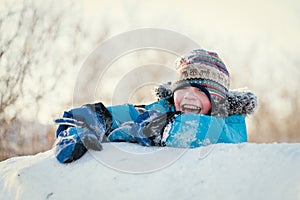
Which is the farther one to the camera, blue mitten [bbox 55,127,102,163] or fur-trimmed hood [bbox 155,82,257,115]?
fur-trimmed hood [bbox 155,82,257,115]

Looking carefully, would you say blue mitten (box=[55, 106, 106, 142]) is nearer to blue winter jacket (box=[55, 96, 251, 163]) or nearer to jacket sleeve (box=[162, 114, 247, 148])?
blue winter jacket (box=[55, 96, 251, 163])

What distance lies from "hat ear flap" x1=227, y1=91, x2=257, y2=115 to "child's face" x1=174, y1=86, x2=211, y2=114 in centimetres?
23

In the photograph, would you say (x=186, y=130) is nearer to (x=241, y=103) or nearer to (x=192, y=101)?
(x=192, y=101)

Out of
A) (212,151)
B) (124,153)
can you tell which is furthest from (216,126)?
(124,153)

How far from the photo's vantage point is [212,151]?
1485mm

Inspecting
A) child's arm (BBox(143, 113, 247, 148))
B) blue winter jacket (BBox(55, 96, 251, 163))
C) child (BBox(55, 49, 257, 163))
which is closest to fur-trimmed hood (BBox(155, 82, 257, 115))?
child (BBox(55, 49, 257, 163))

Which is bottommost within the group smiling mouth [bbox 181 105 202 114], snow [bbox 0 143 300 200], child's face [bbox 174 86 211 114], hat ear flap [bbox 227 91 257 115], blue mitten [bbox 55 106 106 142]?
snow [bbox 0 143 300 200]

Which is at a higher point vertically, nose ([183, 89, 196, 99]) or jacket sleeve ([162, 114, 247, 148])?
nose ([183, 89, 196, 99])

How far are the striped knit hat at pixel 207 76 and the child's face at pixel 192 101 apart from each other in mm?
42

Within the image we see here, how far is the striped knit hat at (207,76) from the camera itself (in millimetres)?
2300

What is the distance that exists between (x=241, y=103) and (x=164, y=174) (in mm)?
1103

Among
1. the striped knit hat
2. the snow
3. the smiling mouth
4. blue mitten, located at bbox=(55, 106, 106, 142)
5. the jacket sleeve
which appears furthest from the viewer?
the striped knit hat

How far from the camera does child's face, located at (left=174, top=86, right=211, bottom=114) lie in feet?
7.08

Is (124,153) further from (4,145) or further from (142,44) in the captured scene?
(4,145)
